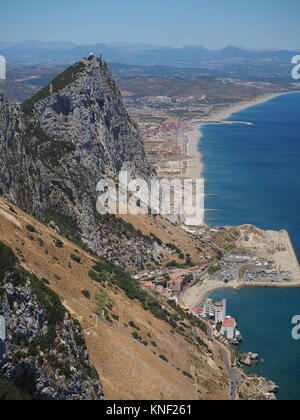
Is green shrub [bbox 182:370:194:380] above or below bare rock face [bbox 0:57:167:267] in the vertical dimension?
below

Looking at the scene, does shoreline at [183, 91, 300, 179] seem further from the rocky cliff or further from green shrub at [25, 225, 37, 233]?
the rocky cliff

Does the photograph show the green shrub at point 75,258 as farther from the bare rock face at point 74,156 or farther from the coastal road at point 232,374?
the coastal road at point 232,374

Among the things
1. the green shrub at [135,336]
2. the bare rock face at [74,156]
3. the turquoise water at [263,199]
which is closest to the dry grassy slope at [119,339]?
the green shrub at [135,336]

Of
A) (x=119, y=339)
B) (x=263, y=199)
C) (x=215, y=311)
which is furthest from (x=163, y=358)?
(x=263, y=199)

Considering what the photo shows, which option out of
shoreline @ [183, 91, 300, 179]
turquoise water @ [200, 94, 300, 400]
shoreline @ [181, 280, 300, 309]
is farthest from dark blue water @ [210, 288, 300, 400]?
shoreline @ [183, 91, 300, 179]
